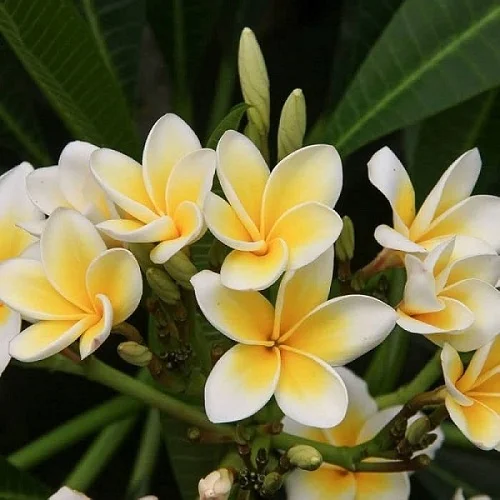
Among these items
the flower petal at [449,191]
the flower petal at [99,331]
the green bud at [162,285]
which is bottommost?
the flower petal at [449,191]

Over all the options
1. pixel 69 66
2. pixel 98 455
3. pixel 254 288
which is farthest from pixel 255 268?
pixel 98 455

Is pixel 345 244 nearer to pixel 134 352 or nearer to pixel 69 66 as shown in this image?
pixel 134 352

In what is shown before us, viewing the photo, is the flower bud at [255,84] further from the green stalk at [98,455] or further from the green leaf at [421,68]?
the green stalk at [98,455]

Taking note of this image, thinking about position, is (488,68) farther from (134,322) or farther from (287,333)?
(134,322)

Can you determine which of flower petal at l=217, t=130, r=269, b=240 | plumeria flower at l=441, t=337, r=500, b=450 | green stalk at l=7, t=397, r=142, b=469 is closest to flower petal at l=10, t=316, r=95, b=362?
flower petal at l=217, t=130, r=269, b=240

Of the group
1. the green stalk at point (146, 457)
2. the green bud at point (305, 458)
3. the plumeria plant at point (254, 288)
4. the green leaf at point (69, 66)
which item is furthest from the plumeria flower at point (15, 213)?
the green stalk at point (146, 457)

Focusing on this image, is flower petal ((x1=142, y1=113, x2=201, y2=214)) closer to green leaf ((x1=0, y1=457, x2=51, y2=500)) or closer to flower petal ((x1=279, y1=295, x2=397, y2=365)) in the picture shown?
flower petal ((x1=279, y1=295, x2=397, y2=365))
